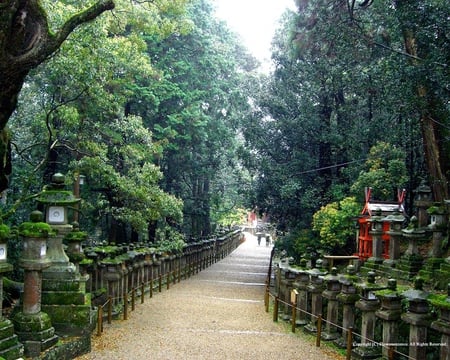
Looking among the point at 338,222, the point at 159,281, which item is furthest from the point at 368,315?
the point at 159,281

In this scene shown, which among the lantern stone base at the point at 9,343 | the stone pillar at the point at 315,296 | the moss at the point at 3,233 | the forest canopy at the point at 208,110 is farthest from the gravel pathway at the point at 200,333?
the forest canopy at the point at 208,110

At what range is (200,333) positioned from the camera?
10227 millimetres

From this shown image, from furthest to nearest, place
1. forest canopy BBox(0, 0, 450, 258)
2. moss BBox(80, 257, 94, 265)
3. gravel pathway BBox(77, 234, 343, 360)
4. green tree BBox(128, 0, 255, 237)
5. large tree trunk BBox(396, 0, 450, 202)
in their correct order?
green tree BBox(128, 0, 255, 237)
large tree trunk BBox(396, 0, 450, 202)
forest canopy BBox(0, 0, 450, 258)
moss BBox(80, 257, 94, 265)
gravel pathway BBox(77, 234, 343, 360)

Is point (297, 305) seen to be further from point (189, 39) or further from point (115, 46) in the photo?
point (189, 39)

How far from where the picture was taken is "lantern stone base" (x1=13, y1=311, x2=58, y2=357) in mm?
7188

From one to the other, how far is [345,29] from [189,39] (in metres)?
8.82

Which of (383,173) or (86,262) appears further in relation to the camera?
(383,173)

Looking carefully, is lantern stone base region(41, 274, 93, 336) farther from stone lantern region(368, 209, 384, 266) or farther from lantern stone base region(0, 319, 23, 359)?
stone lantern region(368, 209, 384, 266)

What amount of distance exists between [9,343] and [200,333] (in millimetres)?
4419

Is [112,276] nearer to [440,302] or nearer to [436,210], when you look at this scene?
[440,302]

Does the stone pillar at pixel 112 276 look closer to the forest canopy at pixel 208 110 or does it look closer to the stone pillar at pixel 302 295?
the forest canopy at pixel 208 110

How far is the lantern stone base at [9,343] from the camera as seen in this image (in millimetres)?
6535

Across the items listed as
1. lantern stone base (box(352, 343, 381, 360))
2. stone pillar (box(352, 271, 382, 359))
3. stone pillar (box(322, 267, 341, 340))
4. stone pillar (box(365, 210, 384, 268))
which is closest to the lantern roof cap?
stone pillar (box(322, 267, 341, 340))

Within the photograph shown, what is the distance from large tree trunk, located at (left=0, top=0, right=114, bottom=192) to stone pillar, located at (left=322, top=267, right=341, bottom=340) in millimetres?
6557
